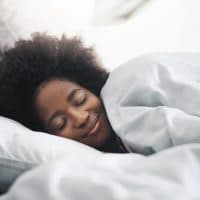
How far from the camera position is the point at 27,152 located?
65cm

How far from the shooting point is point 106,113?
0.90 m

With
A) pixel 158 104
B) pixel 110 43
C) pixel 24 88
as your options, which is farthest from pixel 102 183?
pixel 110 43

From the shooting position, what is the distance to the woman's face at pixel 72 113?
0.88 metres

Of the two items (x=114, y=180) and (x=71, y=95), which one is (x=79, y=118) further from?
(x=114, y=180)

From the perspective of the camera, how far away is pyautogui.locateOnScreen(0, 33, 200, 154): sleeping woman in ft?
2.46

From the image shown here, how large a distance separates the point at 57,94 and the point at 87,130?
0.33 feet

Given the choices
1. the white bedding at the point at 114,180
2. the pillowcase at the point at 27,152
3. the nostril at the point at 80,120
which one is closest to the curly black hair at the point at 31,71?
the nostril at the point at 80,120

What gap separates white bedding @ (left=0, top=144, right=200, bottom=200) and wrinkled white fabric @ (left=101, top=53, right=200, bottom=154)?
4.4 inches

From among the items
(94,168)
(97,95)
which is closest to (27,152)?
(94,168)

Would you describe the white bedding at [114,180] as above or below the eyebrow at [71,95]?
above

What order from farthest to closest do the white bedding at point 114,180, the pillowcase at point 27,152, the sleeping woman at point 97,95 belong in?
the sleeping woman at point 97,95 → the pillowcase at point 27,152 → the white bedding at point 114,180

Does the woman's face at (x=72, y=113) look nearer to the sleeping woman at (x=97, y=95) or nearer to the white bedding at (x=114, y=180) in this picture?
the sleeping woman at (x=97, y=95)

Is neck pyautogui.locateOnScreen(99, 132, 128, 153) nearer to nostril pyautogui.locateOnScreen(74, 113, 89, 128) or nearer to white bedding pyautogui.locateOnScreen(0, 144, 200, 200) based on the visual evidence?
nostril pyautogui.locateOnScreen(74, 113, 89, 128)

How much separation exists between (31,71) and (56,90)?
8cm
